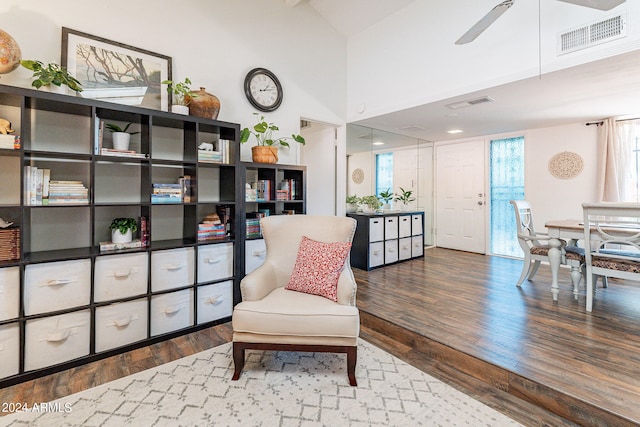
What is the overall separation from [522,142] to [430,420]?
15.6ft

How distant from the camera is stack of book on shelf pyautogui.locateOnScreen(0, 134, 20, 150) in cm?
178

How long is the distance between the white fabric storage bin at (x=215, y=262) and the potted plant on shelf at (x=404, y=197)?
3349mm

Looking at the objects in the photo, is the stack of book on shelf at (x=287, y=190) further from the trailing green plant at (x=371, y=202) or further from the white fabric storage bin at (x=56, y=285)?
the white fabric storage bin at (x=56, y=285)

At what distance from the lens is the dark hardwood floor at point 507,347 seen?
5.13 feet

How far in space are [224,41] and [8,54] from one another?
67.4 inches

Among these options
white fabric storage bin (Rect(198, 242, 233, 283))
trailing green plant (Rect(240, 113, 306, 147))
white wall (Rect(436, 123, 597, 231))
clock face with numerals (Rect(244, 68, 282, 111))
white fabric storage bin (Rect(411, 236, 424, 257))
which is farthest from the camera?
white fabric storage bin (Rect(411, 236, 424, 257))

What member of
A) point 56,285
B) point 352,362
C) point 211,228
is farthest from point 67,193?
point 352,362

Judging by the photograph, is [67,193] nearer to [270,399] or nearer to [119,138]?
[119,138]

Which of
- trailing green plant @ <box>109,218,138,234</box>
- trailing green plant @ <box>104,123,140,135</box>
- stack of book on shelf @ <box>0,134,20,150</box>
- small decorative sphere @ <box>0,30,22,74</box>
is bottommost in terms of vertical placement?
trailing green plant @ <box>109,218,138,234</box>

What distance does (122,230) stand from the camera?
7.30 ft

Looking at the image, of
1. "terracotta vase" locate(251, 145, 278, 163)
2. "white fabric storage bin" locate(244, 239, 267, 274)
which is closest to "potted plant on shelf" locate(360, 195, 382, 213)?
"terracotta vase" locate(251, 145, 278, 163)

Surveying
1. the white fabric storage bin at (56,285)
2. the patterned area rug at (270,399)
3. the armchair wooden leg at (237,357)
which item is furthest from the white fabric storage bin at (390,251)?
the white fabric storage bin at (56,285)

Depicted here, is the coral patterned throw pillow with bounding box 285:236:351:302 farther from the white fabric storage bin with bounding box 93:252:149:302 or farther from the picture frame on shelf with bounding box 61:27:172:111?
the picture frame on shelf with bounding box 61:27:172:111

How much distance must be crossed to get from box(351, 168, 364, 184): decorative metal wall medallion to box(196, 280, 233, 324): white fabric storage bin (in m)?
2.73
